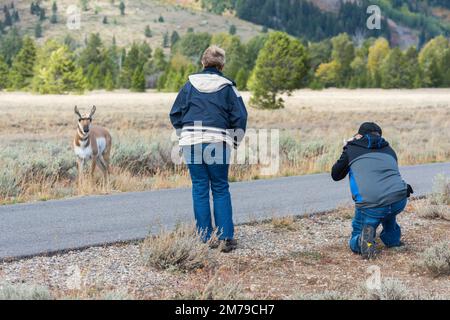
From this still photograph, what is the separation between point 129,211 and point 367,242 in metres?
3.91

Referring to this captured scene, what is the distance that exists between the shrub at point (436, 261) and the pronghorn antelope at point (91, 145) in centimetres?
687

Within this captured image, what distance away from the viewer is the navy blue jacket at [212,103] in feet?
25.0

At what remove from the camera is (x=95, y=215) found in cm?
1002

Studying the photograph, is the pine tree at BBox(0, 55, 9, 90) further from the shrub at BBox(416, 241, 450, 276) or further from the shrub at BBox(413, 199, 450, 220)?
the shrub at BBox(416, 241, 450, 276)

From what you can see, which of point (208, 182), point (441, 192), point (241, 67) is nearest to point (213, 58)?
point (208, 182)

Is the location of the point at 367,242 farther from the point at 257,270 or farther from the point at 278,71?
the point at 278,71

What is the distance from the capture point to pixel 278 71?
5519 centimetres

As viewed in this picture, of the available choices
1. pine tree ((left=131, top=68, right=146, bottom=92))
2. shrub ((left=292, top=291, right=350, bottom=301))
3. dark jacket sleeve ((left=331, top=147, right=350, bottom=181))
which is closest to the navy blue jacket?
dark jacket sleeve ((left=331, top=147, right=350, bottom=181))

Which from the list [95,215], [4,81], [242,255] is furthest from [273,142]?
[4,81]

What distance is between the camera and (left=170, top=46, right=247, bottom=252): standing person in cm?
762

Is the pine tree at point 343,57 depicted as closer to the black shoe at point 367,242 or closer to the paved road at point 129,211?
the paved road at point 129,211

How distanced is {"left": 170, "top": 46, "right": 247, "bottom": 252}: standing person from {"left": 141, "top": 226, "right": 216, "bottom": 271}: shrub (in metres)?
0.36
